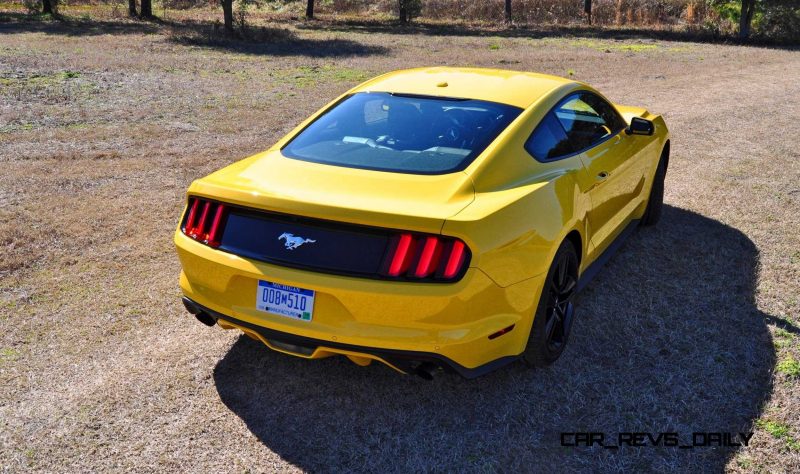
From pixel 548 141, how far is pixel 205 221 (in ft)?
6.42

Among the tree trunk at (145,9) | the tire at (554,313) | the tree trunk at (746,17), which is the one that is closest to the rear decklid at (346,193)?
the tire at (554,313)

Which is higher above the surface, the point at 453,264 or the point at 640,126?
the point at 640,126

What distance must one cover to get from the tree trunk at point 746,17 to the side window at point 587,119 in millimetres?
30768

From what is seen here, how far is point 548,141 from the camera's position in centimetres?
396

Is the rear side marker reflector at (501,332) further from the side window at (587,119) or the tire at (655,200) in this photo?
the tire at (655,200)

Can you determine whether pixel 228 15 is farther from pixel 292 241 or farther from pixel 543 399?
pixel 543 399

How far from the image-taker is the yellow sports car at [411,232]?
117 inches

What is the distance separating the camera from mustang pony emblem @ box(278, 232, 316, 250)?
310 centimetres

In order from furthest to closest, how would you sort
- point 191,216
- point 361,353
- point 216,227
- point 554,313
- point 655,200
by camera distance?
point 655,200 < point 554,313 < point 191,216 < point 216,227 < point 361,353

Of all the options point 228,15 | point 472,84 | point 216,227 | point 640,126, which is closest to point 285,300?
point 216,227

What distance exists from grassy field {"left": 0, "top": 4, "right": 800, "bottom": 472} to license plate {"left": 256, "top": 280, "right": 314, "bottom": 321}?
571 millimetres

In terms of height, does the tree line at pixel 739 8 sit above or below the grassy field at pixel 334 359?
above

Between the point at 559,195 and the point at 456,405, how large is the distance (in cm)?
123

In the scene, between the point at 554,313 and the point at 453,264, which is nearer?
the point at 453,264
